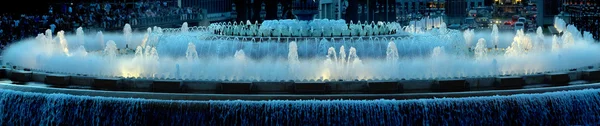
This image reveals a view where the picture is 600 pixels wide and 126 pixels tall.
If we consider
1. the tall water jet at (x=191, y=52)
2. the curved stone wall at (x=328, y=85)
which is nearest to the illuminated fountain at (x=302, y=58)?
the tall water jet at (x=191, y=52)

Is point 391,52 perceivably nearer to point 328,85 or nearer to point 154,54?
point 328,85

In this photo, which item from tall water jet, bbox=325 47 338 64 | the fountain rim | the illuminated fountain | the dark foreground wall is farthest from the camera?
tall water jet, bbox=325 47 338 64

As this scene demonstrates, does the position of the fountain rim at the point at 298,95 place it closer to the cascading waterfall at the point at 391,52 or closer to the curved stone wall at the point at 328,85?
the curved stone wall at the point at 328,85

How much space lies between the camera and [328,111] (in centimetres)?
1980

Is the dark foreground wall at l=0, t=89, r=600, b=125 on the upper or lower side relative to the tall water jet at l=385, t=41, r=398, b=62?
lower

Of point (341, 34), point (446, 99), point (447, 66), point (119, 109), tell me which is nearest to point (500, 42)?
point (341, 34)

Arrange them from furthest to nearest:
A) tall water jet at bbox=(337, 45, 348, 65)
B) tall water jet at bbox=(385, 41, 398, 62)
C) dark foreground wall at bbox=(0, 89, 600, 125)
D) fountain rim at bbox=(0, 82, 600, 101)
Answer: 1. tall water jet at bbox=(385, 41, 398, 62)
2. tall water jet at bbox=(337, 45, 348, 65)
3. fountain rim at bbox=(0, 82, 600, 101)
4. dark foreground wall at bbox=(0, 89, 600, 125)

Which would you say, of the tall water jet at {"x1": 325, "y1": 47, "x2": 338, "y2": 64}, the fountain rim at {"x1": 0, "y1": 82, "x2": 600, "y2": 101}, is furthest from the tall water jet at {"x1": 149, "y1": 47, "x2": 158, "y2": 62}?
the fountain rim at {"x1": 0, "y1": 82, "x2": 600, "y2": 101}

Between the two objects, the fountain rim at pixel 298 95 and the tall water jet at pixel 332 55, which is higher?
the tall water jet at pixel 332 55

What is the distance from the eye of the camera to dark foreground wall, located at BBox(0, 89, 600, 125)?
65.1 feet

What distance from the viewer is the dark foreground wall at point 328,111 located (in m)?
19.8

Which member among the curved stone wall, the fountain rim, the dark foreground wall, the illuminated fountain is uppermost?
the illuminated fountain

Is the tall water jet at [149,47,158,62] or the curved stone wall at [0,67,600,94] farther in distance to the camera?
the tall water jet at [149,47,158,62]

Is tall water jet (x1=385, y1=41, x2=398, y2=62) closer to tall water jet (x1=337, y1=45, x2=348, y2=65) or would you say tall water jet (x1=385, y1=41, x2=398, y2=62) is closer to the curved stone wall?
tall water jet (x1=337, y1=45, x2=348, y2=65)
